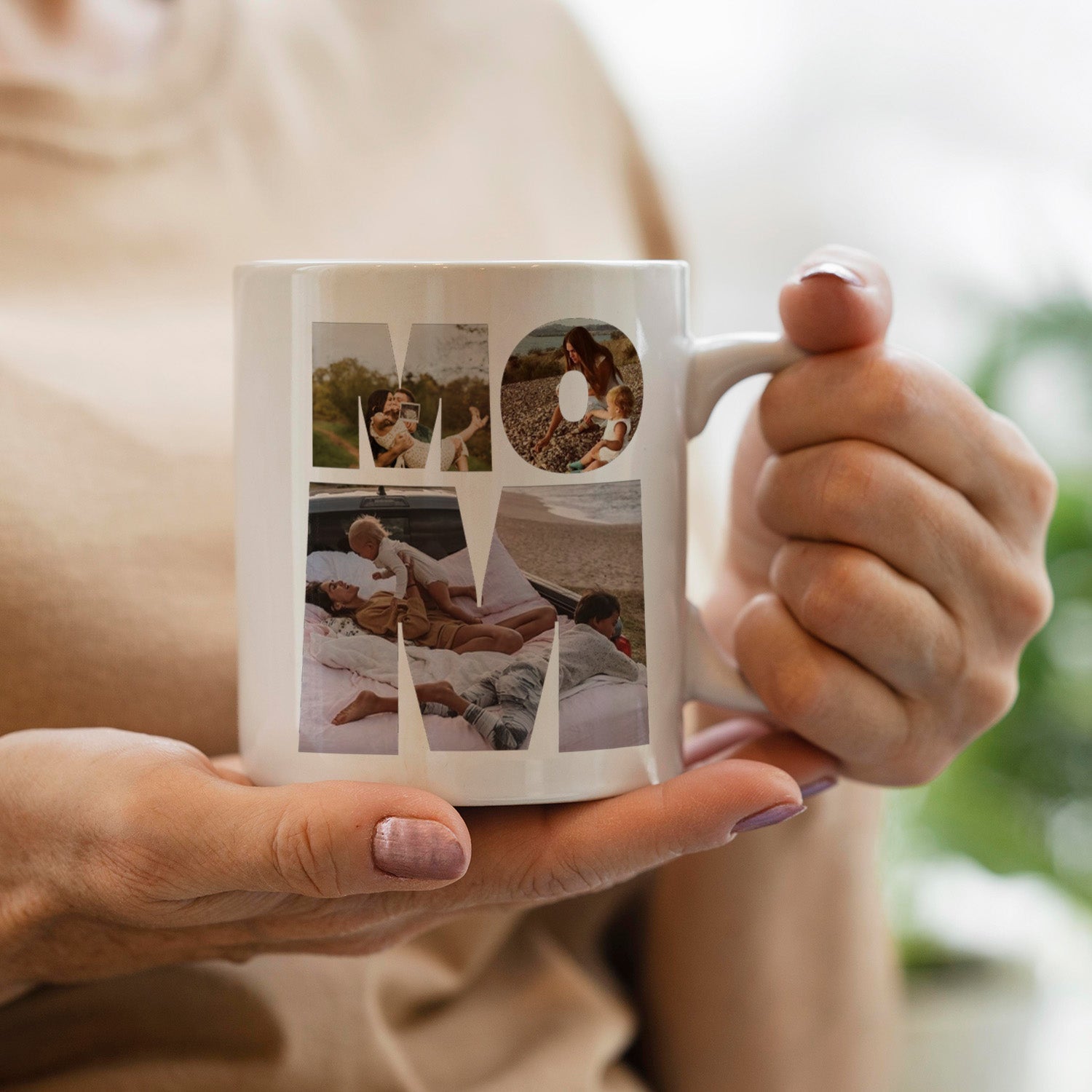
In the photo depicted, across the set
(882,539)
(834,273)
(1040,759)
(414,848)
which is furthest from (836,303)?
(1040,759)

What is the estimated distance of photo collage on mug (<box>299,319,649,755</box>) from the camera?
1.70ft

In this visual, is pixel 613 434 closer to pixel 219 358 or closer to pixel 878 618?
pixel 878 618

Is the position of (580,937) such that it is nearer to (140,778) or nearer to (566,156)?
(140,778)

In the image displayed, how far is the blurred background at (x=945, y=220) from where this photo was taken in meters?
1.71

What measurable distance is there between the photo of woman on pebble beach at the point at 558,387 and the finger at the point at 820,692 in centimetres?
16

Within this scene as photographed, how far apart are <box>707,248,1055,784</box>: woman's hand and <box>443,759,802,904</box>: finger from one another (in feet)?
0.34

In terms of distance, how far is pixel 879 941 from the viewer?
102 cm

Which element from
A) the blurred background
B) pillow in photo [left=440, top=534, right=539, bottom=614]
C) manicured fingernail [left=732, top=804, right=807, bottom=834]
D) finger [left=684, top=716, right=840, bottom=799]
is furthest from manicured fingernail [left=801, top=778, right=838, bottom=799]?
the blurred background

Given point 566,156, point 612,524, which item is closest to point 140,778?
point 612,524

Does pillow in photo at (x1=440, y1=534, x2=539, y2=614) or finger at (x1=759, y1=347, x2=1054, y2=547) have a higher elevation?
finger at (x1=759, y1=347, x2=1054, y2=547)

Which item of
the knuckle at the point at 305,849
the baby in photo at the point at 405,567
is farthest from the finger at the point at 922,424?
the knuckle at the point at 305,849

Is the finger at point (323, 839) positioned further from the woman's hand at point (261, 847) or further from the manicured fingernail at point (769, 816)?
the manicured fingernail at point (769, 816)

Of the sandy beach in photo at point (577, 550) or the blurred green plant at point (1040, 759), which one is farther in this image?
the blurred green plant at point (1040, 759)

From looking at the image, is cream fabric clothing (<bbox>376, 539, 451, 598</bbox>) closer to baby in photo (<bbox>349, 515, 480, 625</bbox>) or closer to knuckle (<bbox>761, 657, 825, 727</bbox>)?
baby in photo (<bbox>349, 515, 480, 625</bbox>)
